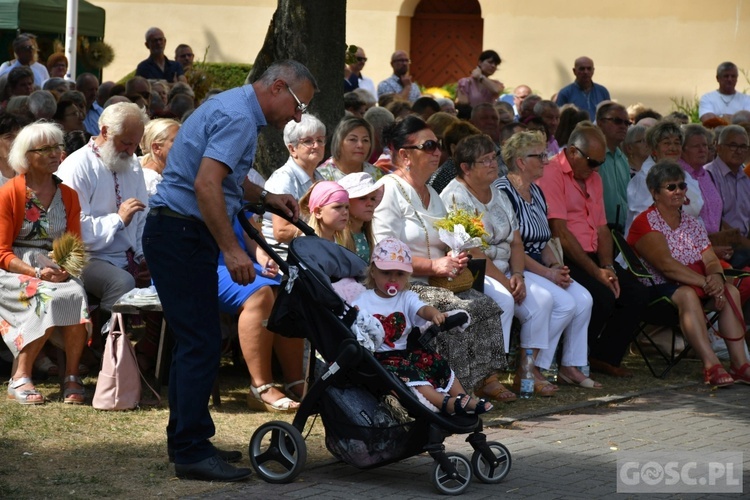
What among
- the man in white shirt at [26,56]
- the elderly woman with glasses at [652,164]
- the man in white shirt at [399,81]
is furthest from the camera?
the man in white shirt at [399,81]

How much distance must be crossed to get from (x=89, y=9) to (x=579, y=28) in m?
10.2

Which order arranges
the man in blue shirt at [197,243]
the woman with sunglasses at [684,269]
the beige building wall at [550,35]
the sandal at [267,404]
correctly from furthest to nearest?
1. the beige building wall at [550,35]
2. the woman with sunglasses at [684,269]
3. the sandal at [267,404]
4. the man in blue shirt at [197,243]

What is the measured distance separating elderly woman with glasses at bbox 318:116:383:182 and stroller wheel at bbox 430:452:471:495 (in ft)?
10.4

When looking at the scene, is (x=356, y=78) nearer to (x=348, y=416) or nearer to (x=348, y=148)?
(x=348, y=148)

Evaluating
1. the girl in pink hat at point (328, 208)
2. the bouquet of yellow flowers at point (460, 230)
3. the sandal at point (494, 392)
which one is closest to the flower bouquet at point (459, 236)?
the bouquet of yellow flowers at point (460, 230)

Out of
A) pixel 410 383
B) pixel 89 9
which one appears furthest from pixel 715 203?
pixel 89 9

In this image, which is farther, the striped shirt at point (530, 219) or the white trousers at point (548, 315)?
the striped shirt at point (530, 219)

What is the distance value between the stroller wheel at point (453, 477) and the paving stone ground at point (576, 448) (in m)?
0.06

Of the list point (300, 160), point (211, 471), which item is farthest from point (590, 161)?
point (211, 471)

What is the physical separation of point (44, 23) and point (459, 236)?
41.3ft

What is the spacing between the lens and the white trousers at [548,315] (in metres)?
8.45

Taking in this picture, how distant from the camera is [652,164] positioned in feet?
36.0

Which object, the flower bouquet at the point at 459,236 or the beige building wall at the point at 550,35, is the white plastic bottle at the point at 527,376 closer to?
the flower bouquet at the point at 459,236

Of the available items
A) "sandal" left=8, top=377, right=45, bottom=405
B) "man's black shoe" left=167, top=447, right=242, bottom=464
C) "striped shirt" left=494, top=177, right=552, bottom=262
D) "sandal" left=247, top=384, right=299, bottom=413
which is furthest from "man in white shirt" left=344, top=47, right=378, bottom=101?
"man's black shoe" left=167, top=447, right=242, bottom=464
